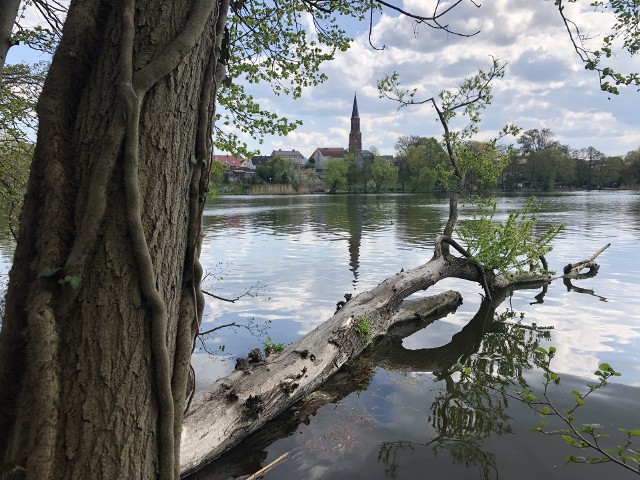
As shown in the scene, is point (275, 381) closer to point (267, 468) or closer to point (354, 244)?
point (267, 468)

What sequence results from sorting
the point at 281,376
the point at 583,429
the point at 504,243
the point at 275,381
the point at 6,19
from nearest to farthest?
the point at 583,429
the point at 6,19
the point at 275,381
the point at 281,376
the point at 504,243

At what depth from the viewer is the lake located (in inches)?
176

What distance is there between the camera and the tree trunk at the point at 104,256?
5.15 ft

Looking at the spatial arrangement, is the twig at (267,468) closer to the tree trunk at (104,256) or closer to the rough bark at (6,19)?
the tree trunk at (104,256)

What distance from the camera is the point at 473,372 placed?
6664 millimetres

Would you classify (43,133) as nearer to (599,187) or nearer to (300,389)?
(300,389)

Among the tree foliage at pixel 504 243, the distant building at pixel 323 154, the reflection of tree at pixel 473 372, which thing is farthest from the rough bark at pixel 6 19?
the distant building at pixel 323 154

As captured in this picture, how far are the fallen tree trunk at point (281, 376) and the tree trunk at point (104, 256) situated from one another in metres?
2.63

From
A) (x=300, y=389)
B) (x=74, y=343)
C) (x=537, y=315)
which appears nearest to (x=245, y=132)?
(x=300, y=389)

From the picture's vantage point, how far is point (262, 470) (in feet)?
13.2

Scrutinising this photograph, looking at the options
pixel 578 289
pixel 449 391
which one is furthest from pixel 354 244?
pixel 449 391

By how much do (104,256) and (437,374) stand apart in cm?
593

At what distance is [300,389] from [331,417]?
48 centimetres

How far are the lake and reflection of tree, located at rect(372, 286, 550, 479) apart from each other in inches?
0.8
